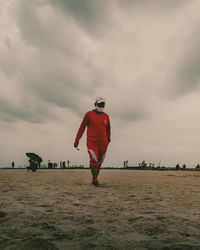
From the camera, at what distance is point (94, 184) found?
5270mm

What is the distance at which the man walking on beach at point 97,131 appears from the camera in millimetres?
5741

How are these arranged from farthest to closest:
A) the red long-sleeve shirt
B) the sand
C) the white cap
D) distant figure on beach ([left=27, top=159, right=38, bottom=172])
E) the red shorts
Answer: distant figure on beach ([left=27, top=159, right=38, bottom=172]) < the white cap < the red long-sleeve shirt < the red shorts < the sand

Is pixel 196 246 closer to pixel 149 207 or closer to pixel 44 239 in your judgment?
pixel 44 239

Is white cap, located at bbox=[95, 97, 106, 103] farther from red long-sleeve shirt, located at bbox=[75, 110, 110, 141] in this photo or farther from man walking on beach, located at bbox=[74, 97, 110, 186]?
red long-sleeve shirt, located at bbox=[75, 110, 110, 141]

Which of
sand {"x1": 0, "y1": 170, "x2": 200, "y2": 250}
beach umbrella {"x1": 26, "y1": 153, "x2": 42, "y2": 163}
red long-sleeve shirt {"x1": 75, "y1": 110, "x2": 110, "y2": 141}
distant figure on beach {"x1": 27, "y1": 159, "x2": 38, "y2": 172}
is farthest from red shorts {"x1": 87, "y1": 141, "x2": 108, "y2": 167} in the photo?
beach umbrella {"x1": 26, "y1": 153, "x2": 42, "y2": 163}

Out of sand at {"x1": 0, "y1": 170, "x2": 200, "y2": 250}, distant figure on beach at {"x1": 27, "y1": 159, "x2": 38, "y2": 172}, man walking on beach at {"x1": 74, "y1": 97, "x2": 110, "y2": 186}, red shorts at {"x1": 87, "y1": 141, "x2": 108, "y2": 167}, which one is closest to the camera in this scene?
sand at {"x1": 0, "y1": 170, "x2": 200, "y2": 250}

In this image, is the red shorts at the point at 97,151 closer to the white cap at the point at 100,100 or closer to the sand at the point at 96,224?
the white cap at the point at 100,100

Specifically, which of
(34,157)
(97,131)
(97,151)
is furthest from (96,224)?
(34,157)

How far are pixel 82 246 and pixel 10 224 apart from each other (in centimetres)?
84

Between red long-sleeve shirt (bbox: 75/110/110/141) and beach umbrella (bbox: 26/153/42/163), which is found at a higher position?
red long-sleeve shirt (bbox: 75/110/110/141)

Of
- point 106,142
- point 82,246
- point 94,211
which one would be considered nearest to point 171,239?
point 82,246

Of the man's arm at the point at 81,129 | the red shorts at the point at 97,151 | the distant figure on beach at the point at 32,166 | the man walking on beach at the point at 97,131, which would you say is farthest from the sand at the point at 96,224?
the distant figure on beach at the point at 32,166

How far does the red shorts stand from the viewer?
220 inches

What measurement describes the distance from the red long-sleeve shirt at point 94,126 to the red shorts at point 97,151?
0.13 metres
